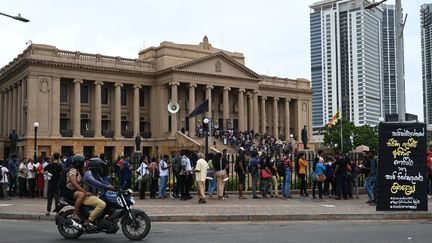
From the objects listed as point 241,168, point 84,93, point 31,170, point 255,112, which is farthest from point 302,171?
point 255,112

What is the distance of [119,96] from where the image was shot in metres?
61.7

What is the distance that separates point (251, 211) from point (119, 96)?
48.6 m

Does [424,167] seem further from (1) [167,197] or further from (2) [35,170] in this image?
(2) [35,170]

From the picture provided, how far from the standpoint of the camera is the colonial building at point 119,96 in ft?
183

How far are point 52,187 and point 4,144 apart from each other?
162 ft

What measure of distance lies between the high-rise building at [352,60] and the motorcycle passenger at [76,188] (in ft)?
109

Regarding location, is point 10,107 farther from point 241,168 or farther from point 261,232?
point 261,232

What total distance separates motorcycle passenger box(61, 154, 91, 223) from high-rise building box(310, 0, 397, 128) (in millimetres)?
33179

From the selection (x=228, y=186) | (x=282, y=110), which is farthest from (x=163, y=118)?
(x=228, y=186)

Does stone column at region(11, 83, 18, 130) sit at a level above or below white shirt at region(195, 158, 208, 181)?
above

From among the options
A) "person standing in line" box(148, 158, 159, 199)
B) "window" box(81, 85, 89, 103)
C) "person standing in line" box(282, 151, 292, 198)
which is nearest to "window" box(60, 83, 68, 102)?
"window" box(81, 85, 89, 103)

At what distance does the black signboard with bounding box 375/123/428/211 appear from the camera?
14836 millimetres

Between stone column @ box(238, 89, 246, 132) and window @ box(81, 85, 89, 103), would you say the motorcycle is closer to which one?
window @ box(81, 85, 89, 103)

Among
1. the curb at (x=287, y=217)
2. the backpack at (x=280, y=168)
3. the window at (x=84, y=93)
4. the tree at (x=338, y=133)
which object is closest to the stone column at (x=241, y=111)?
the tree at (x=338, y=133)
